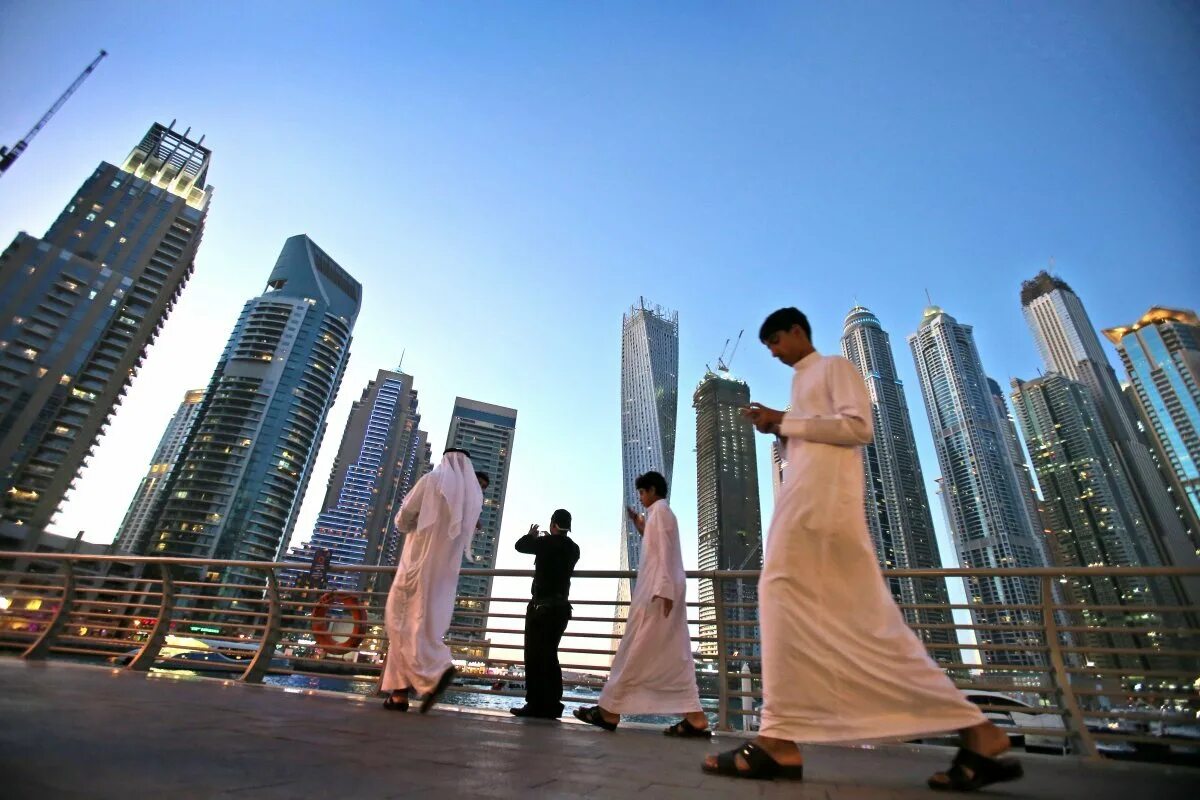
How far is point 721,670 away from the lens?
3855mm

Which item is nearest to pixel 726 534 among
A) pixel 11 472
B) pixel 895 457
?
pixel 895 457

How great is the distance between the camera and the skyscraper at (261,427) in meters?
77.9

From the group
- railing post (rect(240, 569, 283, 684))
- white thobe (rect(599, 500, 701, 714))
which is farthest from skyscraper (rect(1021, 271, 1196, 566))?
railing post (rect(240, 569, 283, 684))

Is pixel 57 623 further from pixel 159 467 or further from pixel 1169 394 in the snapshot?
pixel 159 467

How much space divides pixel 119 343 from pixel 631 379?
275ft

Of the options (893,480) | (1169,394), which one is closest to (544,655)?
(1169,394)

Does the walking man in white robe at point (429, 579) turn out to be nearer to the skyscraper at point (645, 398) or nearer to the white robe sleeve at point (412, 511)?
the white robe sleeve at point (412, 511)

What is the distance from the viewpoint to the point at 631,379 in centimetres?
Result: 11088

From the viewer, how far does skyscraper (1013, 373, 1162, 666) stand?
8844 cm

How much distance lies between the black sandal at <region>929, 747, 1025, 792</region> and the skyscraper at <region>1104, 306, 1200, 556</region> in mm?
68577

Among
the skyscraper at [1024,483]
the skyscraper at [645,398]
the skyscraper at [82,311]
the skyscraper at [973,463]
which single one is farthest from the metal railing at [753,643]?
the skyscraper at [1024,483]

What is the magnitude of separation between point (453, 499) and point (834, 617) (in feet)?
10.0

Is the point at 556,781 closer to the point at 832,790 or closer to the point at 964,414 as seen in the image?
the point at 832,790

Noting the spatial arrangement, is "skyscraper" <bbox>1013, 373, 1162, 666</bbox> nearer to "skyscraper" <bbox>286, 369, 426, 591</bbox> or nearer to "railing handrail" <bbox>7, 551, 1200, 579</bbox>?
"railing handrail" <bbox>7, 551, 1200, 579</bbox>
